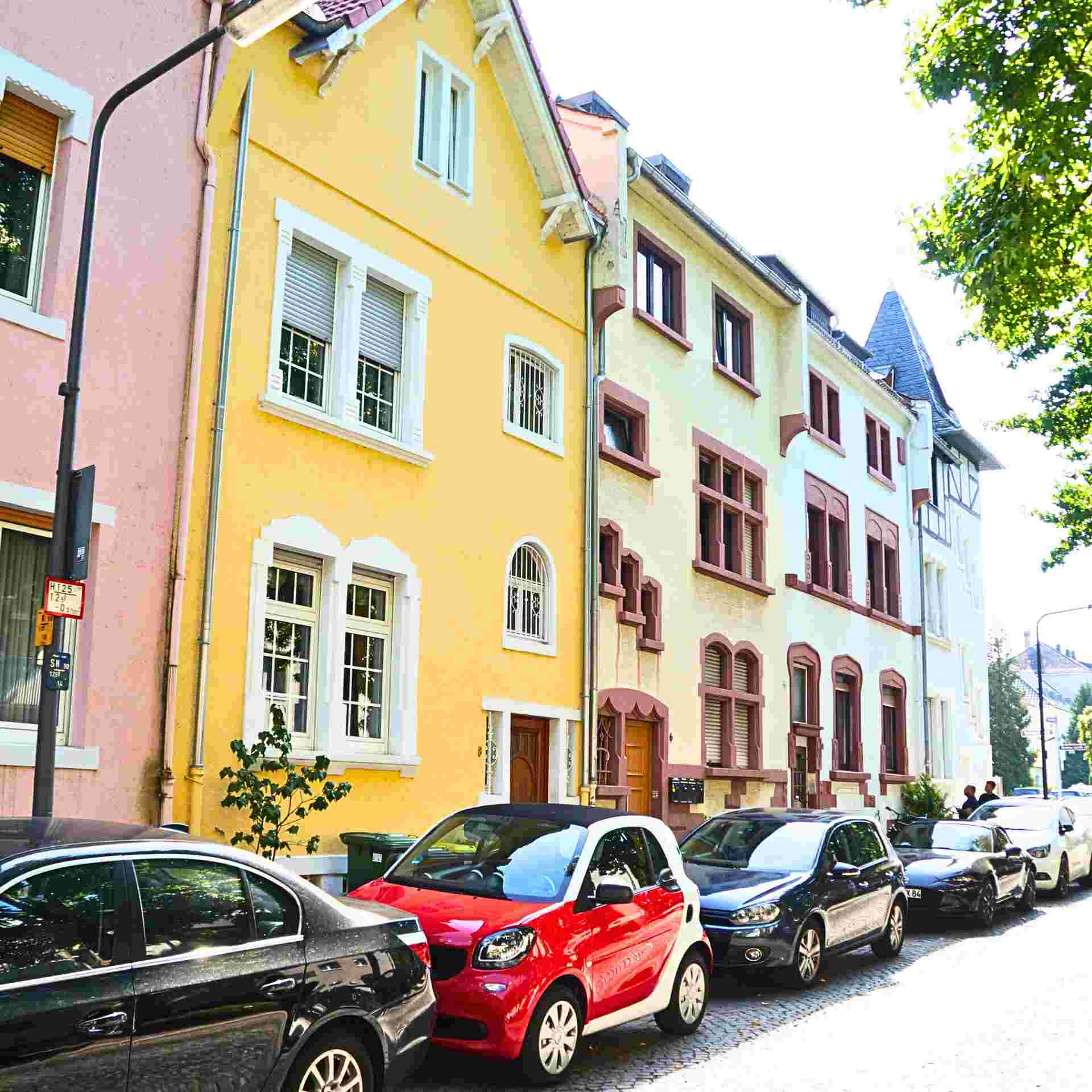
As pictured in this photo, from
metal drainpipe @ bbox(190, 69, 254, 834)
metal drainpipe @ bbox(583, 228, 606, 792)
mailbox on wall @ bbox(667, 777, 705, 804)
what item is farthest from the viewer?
mailbox on wall @ bbox(667, 777, 705, 804)

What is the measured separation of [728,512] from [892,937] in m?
9.91

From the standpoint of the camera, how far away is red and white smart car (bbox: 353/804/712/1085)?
25.8ft

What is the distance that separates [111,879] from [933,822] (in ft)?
51.3

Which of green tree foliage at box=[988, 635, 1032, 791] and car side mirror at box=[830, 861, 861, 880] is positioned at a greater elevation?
green tree foliage at box=[988, 635, 1032, 791]

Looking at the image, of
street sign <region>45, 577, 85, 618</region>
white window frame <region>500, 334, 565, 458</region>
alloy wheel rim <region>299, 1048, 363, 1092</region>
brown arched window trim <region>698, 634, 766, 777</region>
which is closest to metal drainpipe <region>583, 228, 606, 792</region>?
white window frame <region>500, 334, 565, 458</region>

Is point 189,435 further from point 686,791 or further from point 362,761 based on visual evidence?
point 686,791

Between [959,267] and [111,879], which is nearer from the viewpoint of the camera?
[111,879]

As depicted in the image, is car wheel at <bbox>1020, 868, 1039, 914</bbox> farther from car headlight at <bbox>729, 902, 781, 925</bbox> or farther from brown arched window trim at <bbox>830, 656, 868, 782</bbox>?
car headlight at <bbox>729, 902, 781, 925</bbox>

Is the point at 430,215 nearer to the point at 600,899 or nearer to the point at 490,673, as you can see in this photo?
the point at 490,673

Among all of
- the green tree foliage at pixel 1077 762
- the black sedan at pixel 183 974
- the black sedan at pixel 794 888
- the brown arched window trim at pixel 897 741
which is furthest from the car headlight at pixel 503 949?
the green tree foliage at pixel 1077 762

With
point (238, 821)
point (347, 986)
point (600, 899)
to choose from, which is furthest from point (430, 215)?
point (347, 986)

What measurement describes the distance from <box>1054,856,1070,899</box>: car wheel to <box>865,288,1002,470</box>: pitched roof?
16.3 m

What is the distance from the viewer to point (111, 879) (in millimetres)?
5465

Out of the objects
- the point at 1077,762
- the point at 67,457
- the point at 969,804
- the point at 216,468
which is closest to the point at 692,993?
the point at 67,457
